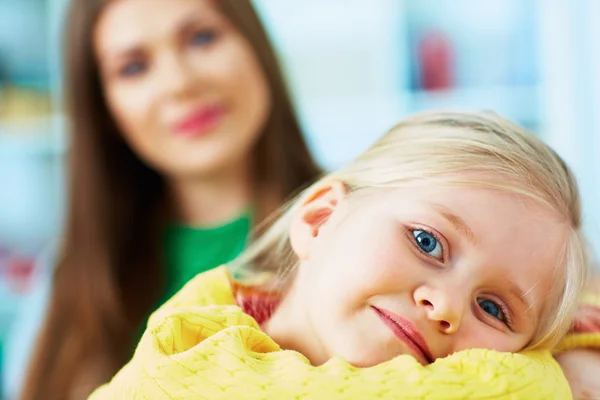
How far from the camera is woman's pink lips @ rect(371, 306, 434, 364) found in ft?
1.77

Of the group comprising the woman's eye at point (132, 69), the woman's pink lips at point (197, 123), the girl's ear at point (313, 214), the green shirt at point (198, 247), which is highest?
the woman's eye at point (132, 69)

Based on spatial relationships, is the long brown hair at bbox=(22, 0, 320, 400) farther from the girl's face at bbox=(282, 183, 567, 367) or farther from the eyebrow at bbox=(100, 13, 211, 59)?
the girl's face at bbox=(282, 183, 567, 367)

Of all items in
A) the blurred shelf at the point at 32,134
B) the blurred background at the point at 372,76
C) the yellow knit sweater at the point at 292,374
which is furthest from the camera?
the blurred shelf at the point at 32,134

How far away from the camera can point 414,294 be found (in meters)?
0.55

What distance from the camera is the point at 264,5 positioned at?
9.48 ft

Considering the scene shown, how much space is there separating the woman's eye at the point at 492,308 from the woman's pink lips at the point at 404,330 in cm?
7

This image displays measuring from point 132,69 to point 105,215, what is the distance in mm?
270

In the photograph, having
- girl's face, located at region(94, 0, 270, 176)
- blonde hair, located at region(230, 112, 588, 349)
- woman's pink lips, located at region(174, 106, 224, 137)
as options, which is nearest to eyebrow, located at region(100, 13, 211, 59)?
girl's face, located at region(94, 0, 270, 176)

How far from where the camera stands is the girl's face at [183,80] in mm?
1235

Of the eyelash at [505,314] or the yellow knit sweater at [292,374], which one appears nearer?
the yellow knit sweater at [292,374]

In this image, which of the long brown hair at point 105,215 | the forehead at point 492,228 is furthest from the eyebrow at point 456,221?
the long brown hair at point 105,215

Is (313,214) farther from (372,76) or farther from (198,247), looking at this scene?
(372,76)

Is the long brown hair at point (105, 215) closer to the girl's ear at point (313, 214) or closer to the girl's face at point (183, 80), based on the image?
the girl's face at point (183, 80)

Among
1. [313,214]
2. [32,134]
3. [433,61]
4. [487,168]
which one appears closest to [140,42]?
[313,214]
